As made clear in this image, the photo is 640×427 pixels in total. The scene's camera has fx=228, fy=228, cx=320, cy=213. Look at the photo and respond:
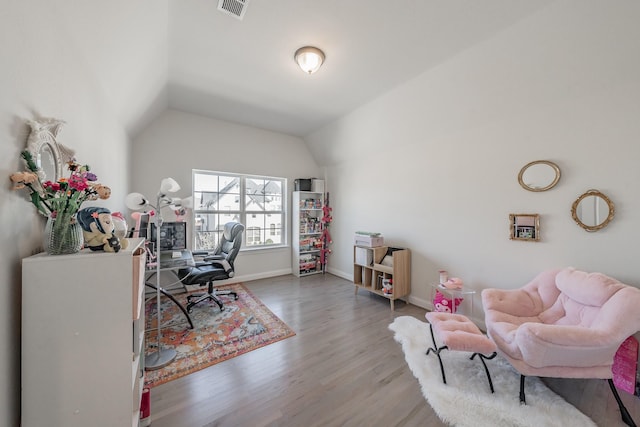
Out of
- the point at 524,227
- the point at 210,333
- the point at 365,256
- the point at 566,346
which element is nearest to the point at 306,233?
the point at 365,256

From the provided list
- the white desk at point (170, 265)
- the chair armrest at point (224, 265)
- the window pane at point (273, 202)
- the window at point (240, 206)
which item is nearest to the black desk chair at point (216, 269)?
the chair armrest at point (224, 265)

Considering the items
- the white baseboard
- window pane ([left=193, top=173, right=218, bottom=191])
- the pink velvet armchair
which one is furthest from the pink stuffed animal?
window pane ([left=193, top=173, right=218, bottom=191])

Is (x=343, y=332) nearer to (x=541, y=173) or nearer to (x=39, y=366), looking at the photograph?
(x=39, y=366)

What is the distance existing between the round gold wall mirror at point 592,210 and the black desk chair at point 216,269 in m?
3.55

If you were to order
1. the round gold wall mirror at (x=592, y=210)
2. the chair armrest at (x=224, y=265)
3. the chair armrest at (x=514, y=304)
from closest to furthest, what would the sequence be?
the round gold wall mirror at (x=592, y=210) < the chair armrest at (x=514, y=304) < the chair armrest at (x=224, y=265)

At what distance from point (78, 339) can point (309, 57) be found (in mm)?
2545

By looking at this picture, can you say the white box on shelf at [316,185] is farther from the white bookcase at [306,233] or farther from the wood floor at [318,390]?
the wood floor at [318,390]

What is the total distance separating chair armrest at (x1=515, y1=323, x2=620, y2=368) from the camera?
1438 millimetres

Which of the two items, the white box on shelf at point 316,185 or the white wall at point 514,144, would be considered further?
the white box on shelf at point 316,185

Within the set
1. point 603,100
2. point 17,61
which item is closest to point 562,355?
point 603,100

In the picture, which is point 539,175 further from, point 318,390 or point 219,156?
point 219,156

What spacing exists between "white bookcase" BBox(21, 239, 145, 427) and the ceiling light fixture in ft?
7.03

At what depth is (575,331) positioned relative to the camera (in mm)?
1466

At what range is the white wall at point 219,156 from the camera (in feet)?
11.3
